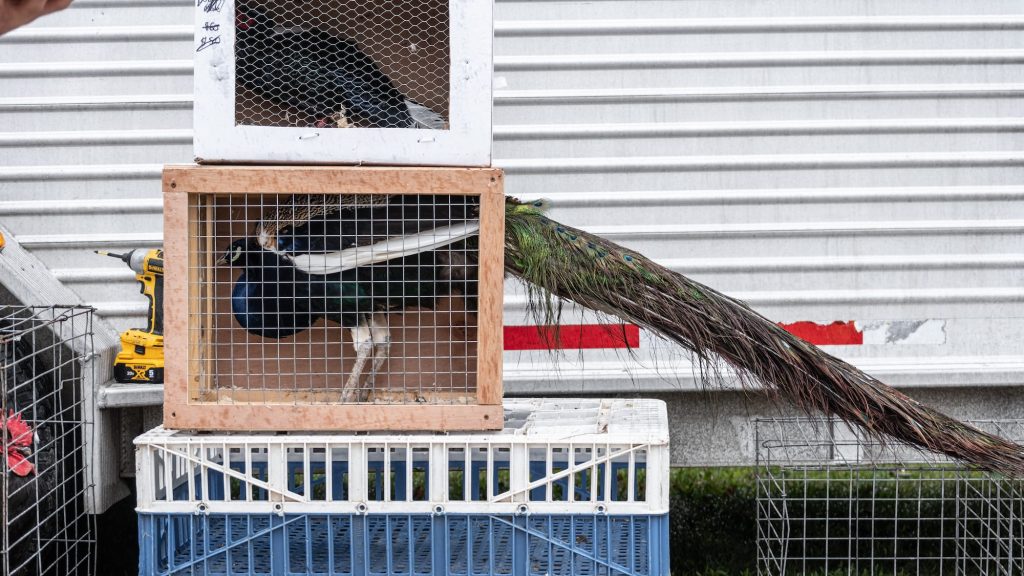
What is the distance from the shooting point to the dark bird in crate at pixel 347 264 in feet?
8.54

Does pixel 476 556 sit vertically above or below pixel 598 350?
below

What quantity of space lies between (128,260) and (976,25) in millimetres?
2967

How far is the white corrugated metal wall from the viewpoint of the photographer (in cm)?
343

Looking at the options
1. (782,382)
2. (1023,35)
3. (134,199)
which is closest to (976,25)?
(1023,35)

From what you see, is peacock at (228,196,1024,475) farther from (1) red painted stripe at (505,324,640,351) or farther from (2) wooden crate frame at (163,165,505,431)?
(1) red painted stripe at (505,324,640,351)

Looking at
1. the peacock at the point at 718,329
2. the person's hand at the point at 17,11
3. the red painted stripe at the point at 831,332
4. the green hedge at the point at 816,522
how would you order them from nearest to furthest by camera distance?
1. the person's hand at the point at 17,11
2. the peacock at the point at 718,329
3. the red painted stripe at the point at 831,332
4. the green hedge at the point at 816,522

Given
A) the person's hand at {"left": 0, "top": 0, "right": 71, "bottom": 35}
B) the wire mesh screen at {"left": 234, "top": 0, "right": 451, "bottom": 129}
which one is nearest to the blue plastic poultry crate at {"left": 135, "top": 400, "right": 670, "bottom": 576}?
the wire mesh screen at {"left": 234, "top": 0, "right": 451, "bottom": 129}

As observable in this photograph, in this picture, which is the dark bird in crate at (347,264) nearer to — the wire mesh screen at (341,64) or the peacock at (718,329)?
the peacock at (718,329)

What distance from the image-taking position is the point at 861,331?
346 cm

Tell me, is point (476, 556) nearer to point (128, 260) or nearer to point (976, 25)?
point (128, 260)

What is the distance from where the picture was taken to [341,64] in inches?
105

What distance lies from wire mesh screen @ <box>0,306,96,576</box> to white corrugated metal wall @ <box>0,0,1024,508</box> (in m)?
0.21

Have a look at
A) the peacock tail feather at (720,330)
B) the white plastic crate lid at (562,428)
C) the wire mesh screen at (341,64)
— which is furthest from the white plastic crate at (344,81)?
the white plastic crate lid at (562,428)

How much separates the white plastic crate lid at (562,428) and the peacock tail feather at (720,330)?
282mm
